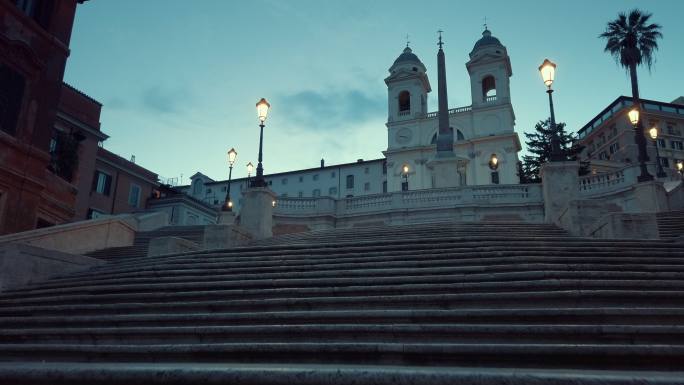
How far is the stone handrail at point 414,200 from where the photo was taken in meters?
24.5

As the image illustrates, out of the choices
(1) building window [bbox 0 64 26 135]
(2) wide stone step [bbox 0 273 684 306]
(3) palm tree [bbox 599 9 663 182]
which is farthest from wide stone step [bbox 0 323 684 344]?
(3) palm tree [bbox 599 9 663 182]

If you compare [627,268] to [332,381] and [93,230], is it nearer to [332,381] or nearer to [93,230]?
[332,381]

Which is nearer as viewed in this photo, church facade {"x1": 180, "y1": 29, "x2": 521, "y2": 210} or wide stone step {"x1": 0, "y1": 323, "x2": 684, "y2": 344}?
wide stone step {"x1": 0, "y1": 323, "x2": 684, "y2": 344}

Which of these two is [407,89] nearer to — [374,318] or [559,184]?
[559,184]

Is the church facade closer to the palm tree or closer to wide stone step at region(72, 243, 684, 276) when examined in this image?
the palm tree

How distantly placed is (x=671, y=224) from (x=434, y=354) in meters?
12.0

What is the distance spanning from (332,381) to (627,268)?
6347 mm

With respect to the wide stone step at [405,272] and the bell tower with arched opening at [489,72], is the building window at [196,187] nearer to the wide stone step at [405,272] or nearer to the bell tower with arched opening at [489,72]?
the bell tower with arched opening at [489,72]

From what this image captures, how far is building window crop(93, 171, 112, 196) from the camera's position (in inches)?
1502

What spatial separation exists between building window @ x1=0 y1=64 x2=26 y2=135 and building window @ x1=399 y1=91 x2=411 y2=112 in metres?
47.9

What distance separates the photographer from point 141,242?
19641 mm

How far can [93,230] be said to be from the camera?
17438mm

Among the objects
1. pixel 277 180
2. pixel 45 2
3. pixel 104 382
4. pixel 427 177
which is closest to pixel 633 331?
pixel 104 382

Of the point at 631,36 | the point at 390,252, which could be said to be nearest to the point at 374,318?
the point at 390,252
